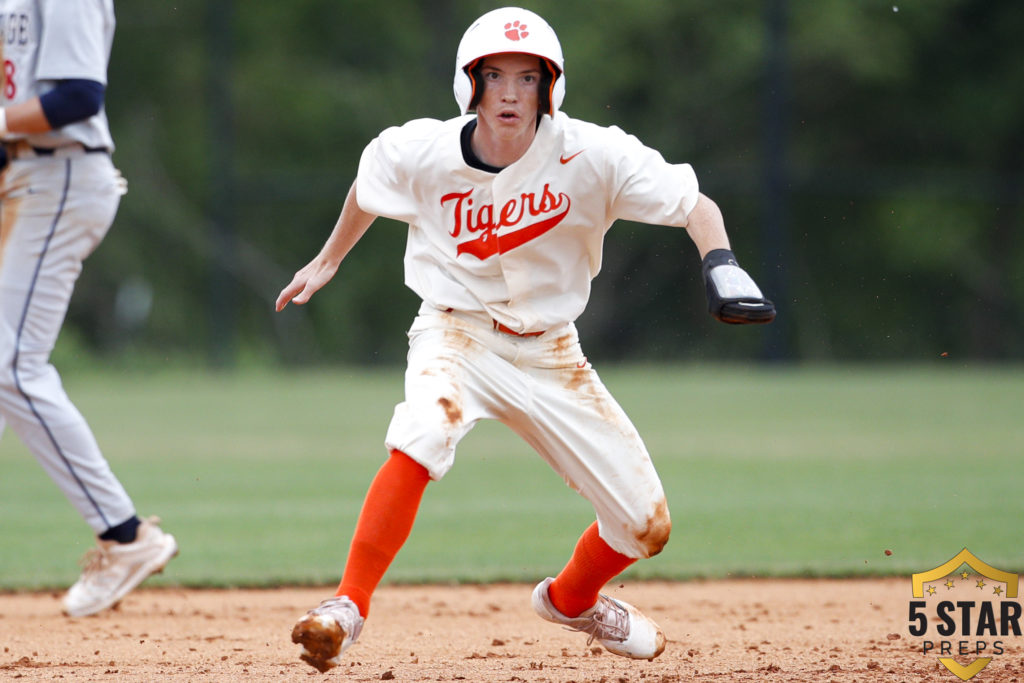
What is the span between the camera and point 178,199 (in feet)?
71.6

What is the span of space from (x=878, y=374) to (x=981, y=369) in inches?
81.8

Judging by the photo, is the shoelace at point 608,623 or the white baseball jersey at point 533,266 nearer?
the white baseball jersey at point 533,266

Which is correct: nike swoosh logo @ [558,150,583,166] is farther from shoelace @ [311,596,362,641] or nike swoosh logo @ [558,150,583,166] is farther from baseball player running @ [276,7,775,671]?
shoelace @ [311,596,362,641]

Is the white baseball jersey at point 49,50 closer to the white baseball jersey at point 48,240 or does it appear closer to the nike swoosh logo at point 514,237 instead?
the white baseball jersey at point 48,240

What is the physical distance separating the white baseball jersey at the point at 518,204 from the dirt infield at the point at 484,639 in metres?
1.17

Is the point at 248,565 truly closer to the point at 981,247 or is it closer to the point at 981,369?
the point at 981,369

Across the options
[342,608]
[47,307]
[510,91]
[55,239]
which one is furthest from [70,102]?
[342,608]

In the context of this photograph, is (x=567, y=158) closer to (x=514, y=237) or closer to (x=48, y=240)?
(x=514, y=237)

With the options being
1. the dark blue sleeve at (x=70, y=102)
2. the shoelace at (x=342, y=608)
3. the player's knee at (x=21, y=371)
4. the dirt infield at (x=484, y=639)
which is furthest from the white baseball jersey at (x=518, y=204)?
the player's knee at (x=21, y=371)

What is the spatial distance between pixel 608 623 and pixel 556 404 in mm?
870

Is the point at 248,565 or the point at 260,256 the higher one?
the point at 260,256

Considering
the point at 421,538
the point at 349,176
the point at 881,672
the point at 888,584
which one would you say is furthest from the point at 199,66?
the point at 881,672

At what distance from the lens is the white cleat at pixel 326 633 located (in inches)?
133

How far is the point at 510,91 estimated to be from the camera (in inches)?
155
